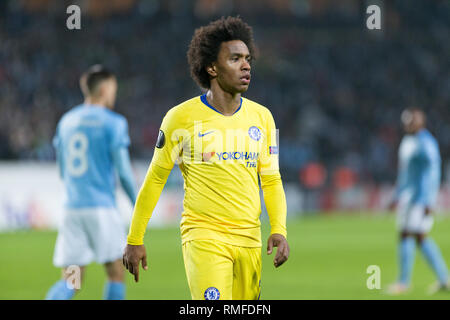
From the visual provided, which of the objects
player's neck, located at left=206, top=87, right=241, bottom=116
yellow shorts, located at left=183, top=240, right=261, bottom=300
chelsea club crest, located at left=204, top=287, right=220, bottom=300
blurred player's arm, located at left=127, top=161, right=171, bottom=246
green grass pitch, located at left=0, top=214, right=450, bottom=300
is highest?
player's neck, located at left=206, top=87, right=241, bottom=116

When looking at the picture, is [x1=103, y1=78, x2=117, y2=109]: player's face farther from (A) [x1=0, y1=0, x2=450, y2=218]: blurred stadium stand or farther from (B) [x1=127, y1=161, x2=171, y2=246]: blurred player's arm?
(A) [x1=0, y1=0, x2=450, y2=218]: blurred stadium stand

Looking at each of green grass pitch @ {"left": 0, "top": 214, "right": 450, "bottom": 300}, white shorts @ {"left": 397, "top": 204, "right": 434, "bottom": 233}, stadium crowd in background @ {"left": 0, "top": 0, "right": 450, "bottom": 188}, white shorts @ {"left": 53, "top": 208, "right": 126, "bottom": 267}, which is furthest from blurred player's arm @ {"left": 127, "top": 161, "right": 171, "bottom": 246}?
stadium crowd in background @ {"left": 0, "top": 0, "right": 450, "bottom": 188}

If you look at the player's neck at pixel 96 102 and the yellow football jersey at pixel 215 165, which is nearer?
the yellow football jersey at pixel 215 165

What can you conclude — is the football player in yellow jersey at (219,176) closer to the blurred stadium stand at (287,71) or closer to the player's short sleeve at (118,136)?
the player's short sleeve at (118,136)

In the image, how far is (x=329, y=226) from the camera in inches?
741

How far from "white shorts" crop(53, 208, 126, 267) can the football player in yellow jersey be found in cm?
196

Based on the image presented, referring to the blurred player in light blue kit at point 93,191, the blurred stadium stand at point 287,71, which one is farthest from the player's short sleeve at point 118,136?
the blurred stadium stand at point 287,71

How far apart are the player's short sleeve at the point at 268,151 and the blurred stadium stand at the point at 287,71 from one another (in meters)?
14.6

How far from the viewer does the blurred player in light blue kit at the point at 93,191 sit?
6043 mm

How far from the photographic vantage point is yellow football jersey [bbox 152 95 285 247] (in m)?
4.12

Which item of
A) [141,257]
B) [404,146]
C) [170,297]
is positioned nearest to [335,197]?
[404,146]
